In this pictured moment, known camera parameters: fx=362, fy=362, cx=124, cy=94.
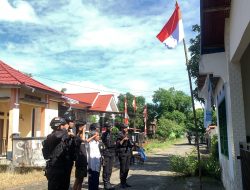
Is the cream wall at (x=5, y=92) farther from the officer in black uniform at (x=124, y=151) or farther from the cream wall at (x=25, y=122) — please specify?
the officer in black uniform at (x=124, y=151)

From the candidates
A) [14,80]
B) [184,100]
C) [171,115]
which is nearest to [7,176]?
[14,80]

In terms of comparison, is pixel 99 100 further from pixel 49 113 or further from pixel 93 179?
pixel 93 179

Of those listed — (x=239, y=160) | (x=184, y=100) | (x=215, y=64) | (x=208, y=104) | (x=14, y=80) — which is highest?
(x=184, y=100)

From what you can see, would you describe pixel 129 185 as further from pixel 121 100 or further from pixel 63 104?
pixel 121 100

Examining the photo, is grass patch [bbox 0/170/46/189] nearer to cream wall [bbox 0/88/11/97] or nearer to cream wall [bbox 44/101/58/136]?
cream wall [bbox 0/88/11/97]

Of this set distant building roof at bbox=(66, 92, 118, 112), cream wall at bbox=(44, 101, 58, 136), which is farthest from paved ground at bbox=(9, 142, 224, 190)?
distant building roof at bbox=(66, 92, 118, 112)

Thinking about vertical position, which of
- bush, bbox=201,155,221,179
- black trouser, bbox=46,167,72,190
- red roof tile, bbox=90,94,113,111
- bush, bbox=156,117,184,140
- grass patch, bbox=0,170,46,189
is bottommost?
grass patch, bbox=0,170,46,189

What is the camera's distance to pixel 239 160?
638 cm

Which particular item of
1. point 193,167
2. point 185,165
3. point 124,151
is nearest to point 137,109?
point 185,165

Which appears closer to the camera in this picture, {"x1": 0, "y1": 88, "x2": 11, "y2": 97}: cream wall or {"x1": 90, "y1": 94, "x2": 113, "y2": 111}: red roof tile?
{"x1": 0, "y1": 88, "x2": 11, "y2": 97}: cream wall

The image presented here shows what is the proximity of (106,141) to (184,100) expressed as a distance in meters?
60.3

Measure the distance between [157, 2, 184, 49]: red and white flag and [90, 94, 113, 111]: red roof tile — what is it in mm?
27344

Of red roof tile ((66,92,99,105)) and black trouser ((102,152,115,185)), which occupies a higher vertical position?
red roof tile ((66,92,99,105))

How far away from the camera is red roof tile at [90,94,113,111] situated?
3597cm
